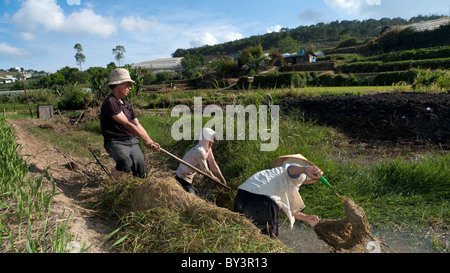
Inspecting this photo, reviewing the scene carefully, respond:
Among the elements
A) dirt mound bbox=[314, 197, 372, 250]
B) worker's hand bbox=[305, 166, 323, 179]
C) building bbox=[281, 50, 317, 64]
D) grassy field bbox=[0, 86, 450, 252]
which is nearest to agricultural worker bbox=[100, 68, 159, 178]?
grassy field bbox=[0, 86, 450, 252]

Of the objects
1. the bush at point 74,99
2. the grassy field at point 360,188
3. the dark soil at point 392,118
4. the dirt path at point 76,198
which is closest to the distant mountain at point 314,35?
the bush at point 74,99

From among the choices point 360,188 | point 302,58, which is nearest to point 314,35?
point 302,58

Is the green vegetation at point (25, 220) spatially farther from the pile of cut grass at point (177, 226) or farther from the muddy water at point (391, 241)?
the muddy water at point (391, 241)

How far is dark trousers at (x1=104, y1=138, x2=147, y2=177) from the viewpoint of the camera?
3.73 meters

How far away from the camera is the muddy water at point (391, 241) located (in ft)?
10.1

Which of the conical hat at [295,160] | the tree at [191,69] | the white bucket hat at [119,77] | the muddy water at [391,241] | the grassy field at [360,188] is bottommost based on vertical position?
the muddy water at [391,241]

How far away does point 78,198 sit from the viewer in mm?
3826

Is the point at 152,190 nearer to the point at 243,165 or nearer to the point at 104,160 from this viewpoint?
the point at 243,165

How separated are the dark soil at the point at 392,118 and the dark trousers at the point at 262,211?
513 centimetres

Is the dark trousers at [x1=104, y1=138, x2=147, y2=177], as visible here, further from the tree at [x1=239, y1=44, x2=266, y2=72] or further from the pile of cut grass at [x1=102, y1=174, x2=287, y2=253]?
the tree at [x1=239, y1=44, x2=266, y2=72]

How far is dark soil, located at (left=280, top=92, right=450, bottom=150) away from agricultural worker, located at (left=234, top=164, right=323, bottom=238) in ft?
16.4

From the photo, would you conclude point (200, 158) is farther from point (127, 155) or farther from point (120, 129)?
point (120, 129)
